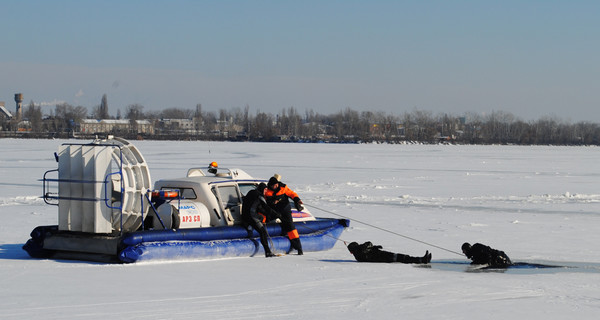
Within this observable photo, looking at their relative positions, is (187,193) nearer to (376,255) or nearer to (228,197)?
Answer: (228,197)

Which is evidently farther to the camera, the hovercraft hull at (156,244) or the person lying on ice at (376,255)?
the person lying on ice at (376,255)

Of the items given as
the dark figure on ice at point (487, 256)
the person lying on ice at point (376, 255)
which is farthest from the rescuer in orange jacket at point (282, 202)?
the dark figure on ice at point (487, 256)

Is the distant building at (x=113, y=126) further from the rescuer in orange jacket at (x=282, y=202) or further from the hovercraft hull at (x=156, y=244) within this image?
the hovercraft hull at (x=156, y=244)

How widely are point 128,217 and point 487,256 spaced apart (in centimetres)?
489

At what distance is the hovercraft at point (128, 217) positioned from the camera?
419 inches

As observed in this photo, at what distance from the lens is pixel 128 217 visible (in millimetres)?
11125

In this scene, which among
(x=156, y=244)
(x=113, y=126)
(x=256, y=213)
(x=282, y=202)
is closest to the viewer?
(x=156, y=244)

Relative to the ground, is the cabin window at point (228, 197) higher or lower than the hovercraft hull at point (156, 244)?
higher

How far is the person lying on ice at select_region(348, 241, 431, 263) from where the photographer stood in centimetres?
1116

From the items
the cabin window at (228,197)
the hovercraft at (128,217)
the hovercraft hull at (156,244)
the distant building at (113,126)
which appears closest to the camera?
the hovercraft hull at (156,244)

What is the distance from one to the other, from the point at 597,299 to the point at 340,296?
2.64 metres

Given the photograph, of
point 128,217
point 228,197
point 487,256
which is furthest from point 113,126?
point 487,256

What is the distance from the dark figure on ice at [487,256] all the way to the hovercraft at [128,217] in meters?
2.67

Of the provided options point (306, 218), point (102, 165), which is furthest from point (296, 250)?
point (102, 165)
